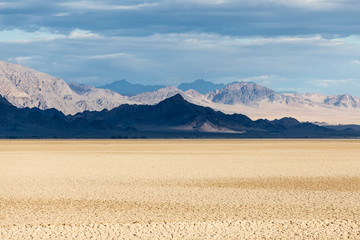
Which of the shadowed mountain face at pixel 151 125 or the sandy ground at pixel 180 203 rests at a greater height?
the shadowed mountain face at pixel 151 125

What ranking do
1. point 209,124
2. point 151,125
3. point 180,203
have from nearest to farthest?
point 180,203 < point 209,124 < point 151,125

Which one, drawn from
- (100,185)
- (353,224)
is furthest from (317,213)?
(100,185)

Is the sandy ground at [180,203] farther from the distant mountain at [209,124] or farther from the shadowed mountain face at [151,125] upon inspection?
the distant mountain at [209,124]

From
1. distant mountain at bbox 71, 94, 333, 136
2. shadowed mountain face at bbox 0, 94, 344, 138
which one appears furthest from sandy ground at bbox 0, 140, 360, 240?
distant mountain at bbox 71, 94, 333, 136

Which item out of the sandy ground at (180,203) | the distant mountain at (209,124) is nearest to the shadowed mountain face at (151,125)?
the distant mountain at (209,124)

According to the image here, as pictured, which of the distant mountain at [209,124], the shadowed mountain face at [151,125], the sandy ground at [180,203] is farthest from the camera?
the distant mountain at [209,124]

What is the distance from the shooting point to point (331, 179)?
28.1 m

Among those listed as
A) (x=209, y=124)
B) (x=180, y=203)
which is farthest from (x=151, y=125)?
(x=180, y=203)

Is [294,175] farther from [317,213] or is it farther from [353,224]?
[353,224]

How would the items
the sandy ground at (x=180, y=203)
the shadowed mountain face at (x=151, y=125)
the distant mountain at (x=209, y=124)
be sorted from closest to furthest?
1. the sandy ground at (x=180, y=203)
2. the shadowed mountain face at (x=151, y=125)
3. the distant mountain at (x=209, y=124)

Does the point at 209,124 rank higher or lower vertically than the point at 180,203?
higher

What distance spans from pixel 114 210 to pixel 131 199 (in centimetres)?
266

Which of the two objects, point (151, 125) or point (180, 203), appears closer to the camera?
point (180, 203)

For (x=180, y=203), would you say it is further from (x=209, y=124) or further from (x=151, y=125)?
(x=151, y=125)
